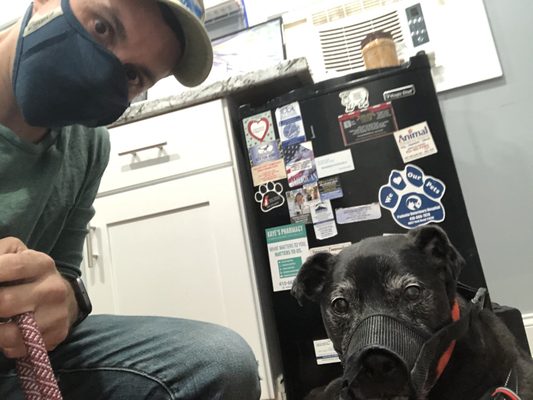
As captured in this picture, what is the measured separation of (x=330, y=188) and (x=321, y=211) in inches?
3.2

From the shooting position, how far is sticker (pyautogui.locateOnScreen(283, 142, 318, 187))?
154cm

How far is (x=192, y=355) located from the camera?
77 centimetres

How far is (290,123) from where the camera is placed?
158 cm

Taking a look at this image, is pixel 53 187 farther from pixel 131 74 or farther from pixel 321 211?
pixel 321 211

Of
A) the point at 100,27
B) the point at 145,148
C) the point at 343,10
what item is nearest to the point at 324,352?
the point at 145,148

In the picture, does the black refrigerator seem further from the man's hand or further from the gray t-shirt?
the man's hand

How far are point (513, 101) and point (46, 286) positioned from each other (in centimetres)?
192

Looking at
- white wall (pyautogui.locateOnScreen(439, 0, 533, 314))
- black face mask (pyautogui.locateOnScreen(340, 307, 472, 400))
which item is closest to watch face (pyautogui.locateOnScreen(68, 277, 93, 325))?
black face mask (pyautogui.locateOnScreen(340, 307, 472, 400))

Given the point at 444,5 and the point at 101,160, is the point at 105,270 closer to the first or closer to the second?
the point at 101,160

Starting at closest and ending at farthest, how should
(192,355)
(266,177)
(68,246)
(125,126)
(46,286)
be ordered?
(46,286), (192,355), (68,246), (266,177), (125,126)

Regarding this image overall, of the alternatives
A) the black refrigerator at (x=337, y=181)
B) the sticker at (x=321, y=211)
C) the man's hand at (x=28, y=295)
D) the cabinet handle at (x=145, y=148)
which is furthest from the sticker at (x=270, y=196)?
the man's hand at (x=28, y=295)

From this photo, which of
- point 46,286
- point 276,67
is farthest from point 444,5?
point 46,286

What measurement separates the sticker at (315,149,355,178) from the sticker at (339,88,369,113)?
148 mm

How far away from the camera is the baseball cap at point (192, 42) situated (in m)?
0.80
